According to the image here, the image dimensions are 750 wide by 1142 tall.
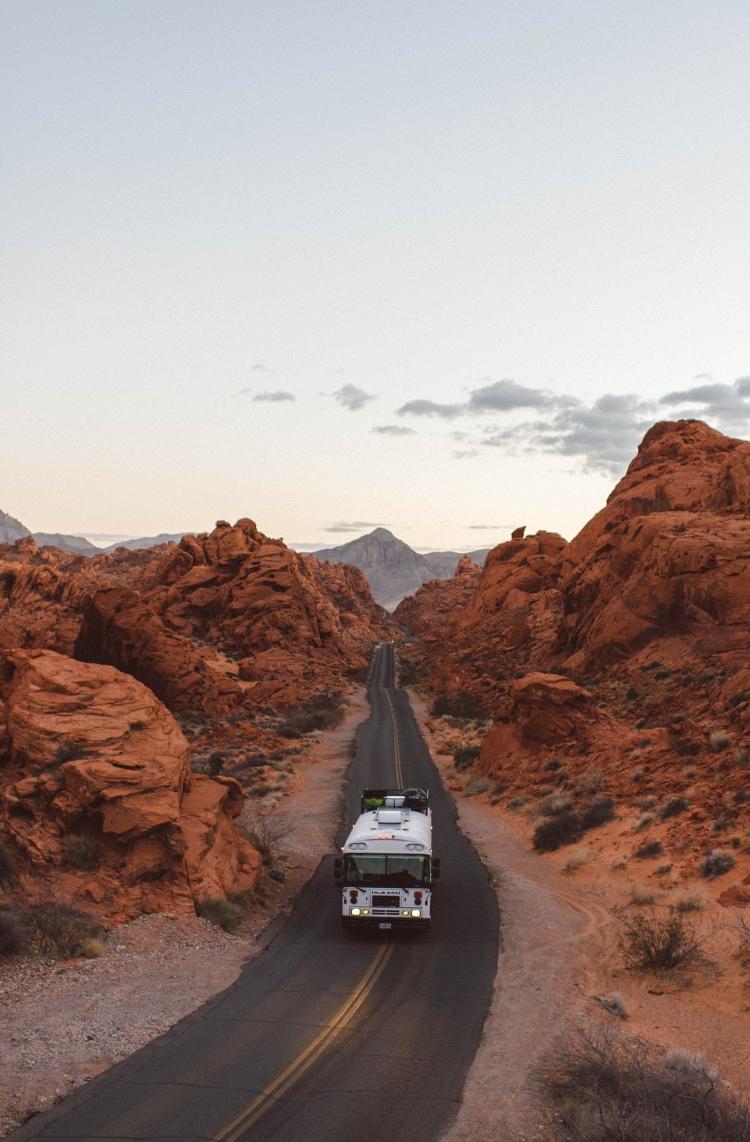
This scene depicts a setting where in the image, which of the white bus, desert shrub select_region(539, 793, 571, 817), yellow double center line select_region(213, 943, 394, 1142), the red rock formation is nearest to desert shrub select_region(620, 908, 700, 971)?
the white bus

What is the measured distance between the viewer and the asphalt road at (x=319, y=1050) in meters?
10.8

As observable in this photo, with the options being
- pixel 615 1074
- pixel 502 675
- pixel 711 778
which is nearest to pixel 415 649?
pixel 502 675

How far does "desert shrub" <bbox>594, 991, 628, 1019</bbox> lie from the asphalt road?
2229 mm

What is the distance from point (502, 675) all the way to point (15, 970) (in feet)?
180

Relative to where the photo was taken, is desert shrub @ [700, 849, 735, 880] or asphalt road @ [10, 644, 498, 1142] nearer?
asphalt road @ [10, 644, 498, 1142]

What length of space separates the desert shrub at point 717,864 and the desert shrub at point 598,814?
6674 mm

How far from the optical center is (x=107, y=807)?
19.3 meters

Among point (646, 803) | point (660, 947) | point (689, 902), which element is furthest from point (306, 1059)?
point (646, 803)

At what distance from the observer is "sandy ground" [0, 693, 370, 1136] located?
11953mm

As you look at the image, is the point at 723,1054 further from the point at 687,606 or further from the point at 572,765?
the point at 687,606

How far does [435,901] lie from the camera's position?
73.7ft

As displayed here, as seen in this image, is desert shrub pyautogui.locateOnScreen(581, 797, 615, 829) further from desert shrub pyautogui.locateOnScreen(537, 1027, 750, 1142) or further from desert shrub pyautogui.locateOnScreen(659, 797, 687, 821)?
desert shrub pyautogui.locateOnScreen(537, 1027, 750, 1142)

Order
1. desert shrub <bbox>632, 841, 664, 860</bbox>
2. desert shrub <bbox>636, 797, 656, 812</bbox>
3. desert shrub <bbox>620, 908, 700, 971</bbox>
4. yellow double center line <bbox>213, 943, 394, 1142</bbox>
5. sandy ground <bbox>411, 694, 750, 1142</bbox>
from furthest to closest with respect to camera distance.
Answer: desert shrub <bbox>636, 797, 656, 812</bbox>
desert shrub <bbox>632, 841, 664, 860</bbox>
desert shrub <bbox>620, 908, 700, 971</bbox>
sandy ground <bbox>411, 694, 750, 1142</bbox>
yellow double center line <bbox>213, 943, 394, 1142</bbox>

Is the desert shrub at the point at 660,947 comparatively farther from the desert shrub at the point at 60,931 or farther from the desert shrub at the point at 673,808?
the desert shrub at the point at 60,931
